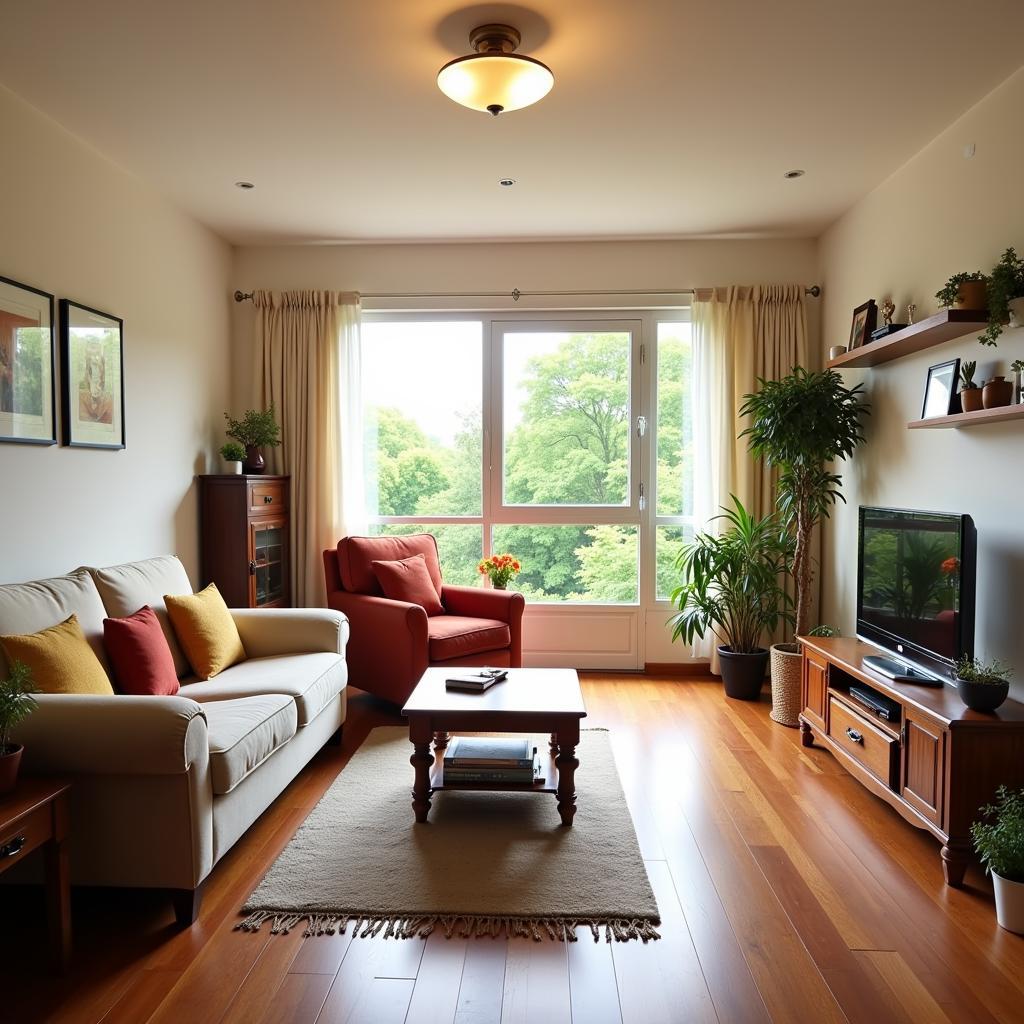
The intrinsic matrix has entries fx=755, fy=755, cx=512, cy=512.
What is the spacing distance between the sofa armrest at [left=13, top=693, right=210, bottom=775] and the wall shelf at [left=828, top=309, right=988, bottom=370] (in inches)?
118

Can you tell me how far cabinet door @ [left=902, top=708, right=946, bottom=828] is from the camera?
249cm

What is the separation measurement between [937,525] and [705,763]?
1.44 meters

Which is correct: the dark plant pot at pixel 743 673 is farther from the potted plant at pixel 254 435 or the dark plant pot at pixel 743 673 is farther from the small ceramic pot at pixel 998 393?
the potted plant at pixel 254 435

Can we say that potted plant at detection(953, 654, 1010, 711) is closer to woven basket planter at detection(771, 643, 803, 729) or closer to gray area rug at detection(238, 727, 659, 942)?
gray area rug at detection(238, 727, 659, 942)

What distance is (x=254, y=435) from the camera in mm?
4582

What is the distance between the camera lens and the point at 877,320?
388 centimetres

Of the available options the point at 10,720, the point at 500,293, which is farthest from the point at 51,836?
the point at 500,293

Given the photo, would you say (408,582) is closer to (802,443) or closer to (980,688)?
(802,443)

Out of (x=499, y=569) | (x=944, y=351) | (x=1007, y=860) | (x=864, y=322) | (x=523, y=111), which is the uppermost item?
(x=523, y=111)

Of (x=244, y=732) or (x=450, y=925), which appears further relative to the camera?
(x=244, y=732)

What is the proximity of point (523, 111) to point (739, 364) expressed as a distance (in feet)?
7.57

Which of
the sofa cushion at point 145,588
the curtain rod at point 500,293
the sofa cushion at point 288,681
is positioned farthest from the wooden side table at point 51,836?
the curtain rod at point 500,293

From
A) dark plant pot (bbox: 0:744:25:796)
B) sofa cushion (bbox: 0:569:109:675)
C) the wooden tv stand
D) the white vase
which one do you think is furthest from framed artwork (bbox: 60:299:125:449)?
the white vase

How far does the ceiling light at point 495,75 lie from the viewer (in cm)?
252
